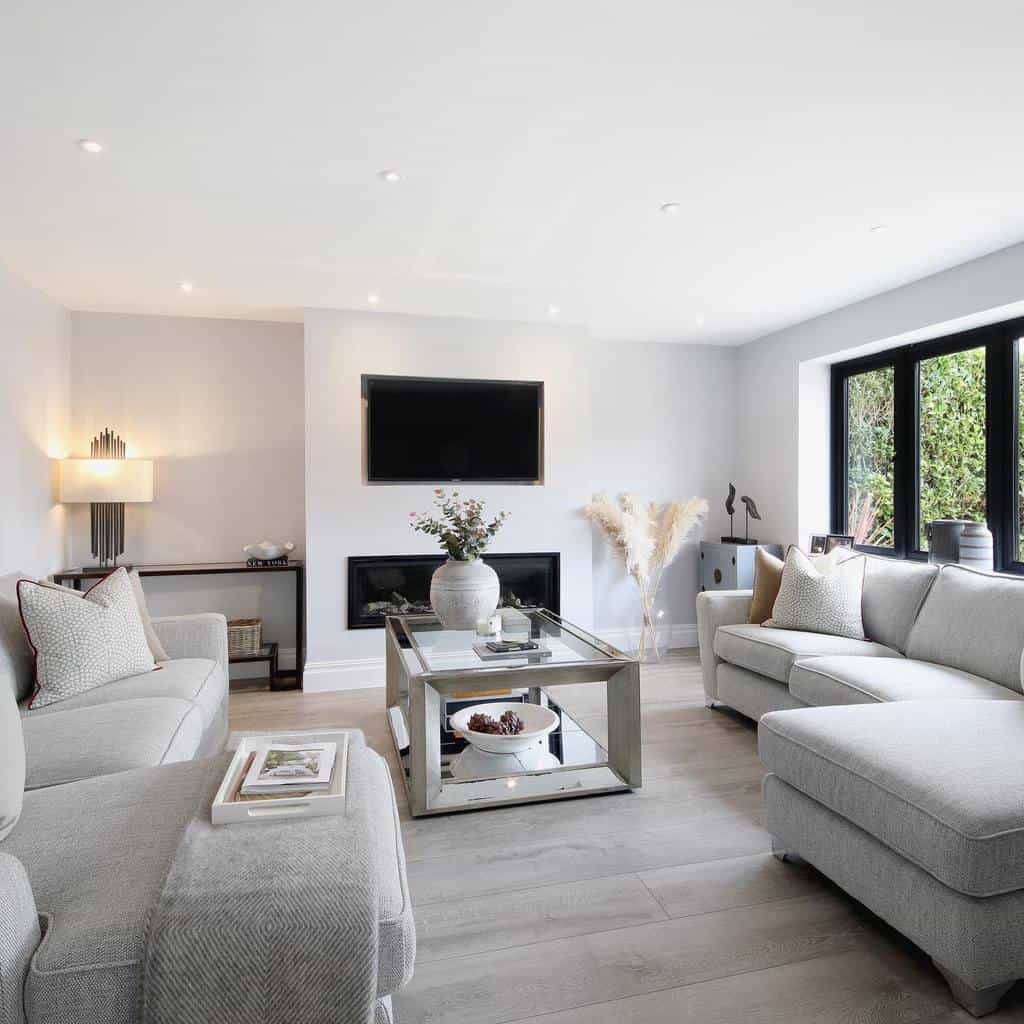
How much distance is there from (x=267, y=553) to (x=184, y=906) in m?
3.47

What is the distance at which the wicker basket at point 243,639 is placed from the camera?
14.2ft

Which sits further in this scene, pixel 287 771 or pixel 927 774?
pixel 927 774

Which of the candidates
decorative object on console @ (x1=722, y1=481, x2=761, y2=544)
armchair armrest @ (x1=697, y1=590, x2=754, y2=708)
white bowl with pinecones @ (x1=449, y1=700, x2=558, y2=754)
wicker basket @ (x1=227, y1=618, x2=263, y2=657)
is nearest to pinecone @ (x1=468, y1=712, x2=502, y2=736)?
white bowl with pinecones @ (x1=449, y1=700, x2=558, y2=754)

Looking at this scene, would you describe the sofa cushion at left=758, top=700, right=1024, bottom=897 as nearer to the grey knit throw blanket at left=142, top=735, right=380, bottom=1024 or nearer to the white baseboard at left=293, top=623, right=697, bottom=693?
the grey knit throw blanket at left=142, top=735, right=380, bottom=1024

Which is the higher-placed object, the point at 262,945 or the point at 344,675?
the point at 262,945

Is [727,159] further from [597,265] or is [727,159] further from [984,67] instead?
[597,265]

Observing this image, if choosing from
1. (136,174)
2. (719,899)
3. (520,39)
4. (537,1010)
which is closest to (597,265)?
(520,39)

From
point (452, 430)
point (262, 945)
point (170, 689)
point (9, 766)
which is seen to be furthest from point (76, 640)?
point (452, 430)

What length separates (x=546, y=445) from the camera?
15.6ft

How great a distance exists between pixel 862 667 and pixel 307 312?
11.8 ft

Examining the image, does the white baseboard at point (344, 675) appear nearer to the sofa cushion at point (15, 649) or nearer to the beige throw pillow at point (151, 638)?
the beige throw pillow at point (151, 638)

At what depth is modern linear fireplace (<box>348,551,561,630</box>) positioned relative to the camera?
14.5ft

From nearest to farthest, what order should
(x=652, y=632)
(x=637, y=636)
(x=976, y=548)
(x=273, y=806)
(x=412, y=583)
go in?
(x=273, y=806) → (x=976, y=548) → (x=412, y=583) → (x=652, y=632) → (x=637, y=636)

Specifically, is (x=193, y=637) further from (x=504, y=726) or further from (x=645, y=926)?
(x=645, y=926)
